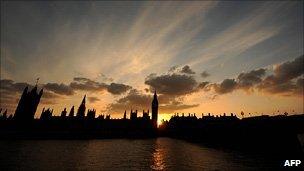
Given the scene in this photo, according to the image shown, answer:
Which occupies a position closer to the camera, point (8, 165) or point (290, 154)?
point (8, 165)

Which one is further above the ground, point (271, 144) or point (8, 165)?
point (271, 144)

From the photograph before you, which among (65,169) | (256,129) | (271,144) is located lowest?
(65,169)

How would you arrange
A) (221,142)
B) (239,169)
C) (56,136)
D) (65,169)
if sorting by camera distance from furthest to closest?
(56,136) < (221,142) < (239,169) < (65,169)

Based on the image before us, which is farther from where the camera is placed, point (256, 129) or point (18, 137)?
point (18, 137)

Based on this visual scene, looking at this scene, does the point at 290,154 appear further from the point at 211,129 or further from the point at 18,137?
the point at 18,137

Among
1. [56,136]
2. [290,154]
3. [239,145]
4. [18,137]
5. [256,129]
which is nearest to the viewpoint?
[290,154]

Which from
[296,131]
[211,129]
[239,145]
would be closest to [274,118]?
[296,131]

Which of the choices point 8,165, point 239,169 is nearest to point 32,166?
point 8,165

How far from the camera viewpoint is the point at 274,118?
90.1 m

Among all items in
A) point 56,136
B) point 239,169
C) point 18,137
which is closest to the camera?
point 239,169

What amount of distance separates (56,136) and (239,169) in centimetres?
17604

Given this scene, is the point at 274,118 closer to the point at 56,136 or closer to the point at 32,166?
the point at 32,166

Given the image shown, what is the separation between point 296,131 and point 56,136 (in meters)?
176

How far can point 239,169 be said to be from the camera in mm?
54594
